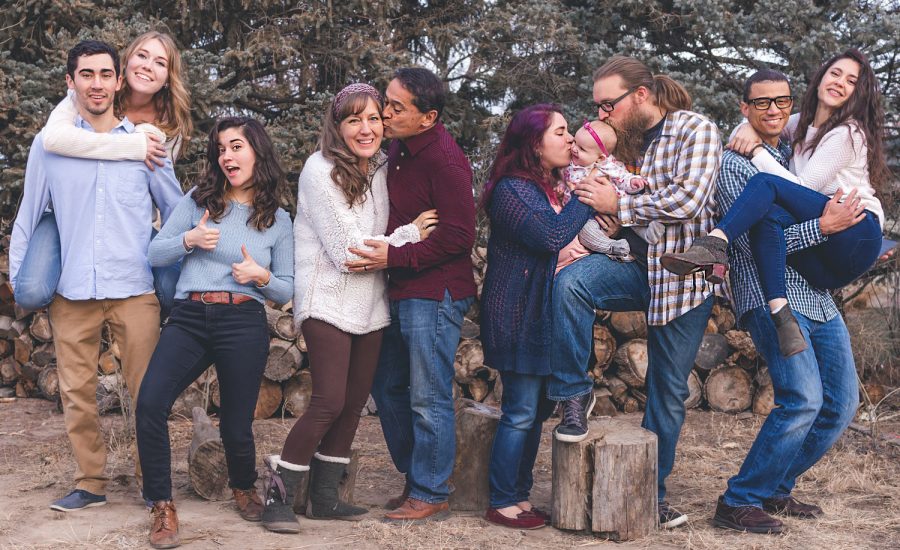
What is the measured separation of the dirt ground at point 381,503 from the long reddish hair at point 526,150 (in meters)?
1.63

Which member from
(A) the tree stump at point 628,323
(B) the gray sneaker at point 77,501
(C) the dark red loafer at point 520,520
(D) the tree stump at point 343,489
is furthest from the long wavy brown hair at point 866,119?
(B) the gray sneaker at point 77,501

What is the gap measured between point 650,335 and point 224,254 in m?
2.06

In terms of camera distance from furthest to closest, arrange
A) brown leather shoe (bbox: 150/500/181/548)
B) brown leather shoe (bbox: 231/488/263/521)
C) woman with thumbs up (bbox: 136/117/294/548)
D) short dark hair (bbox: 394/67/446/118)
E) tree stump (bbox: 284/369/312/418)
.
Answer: tree stump (bbox: 284/369/312/418), brown leather shoe (bbox: 231/488/263/521), short dark hair (bbox: 394/67/446/118), woman with thumbs up (bbox: 136/117/294/548), brown leather shoe (bbox: 150/500/181/548)

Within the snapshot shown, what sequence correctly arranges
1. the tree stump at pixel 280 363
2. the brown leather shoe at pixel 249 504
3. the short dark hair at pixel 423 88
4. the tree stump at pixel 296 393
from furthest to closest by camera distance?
the tree stump at pixel 296 393
the tree stump at pixel 280 363
the brown leather shoe at pixel 249 504
the short dark hair at pixel 423 88

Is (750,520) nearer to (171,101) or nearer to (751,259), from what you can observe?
(751,259)

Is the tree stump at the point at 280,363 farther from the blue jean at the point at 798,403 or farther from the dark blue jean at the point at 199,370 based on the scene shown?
the blue jean at the point at 798,403

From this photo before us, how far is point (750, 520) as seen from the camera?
170 inches

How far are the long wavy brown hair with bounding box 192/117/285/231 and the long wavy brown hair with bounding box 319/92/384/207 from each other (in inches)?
11.9

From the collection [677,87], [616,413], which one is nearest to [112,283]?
[677,87]

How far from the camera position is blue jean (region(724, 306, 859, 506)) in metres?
4.25

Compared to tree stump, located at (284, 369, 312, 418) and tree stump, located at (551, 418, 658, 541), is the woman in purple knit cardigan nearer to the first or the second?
tree stump, located at (551, 418, 658, 541)

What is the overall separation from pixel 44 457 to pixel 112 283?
71.7 inches

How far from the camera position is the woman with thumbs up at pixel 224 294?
4.11 meters

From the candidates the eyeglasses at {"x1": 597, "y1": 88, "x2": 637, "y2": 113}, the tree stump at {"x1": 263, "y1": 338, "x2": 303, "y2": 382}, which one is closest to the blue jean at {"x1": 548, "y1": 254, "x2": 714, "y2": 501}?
the eyeglasses at {"x1": 597, "y1": 88, "x2": 637, "y2": 113}
